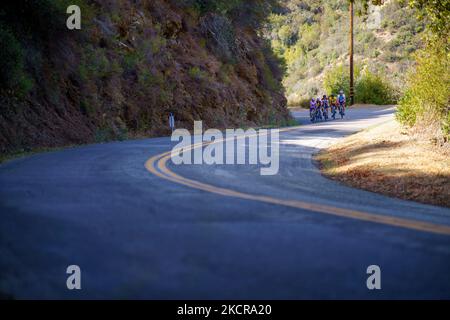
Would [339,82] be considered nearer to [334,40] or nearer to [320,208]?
[334,40]

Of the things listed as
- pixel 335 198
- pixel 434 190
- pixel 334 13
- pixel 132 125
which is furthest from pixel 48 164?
pixel 334 13

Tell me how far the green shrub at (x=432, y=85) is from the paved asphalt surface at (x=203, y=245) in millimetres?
8234

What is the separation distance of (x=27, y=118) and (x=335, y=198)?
43.9 feet

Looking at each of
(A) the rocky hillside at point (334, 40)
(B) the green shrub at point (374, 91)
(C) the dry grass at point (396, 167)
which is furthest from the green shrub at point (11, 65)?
(A) the rocky hillside at point (334, 40)

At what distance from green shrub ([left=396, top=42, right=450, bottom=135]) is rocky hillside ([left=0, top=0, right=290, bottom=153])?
11154mm

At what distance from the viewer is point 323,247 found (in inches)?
198

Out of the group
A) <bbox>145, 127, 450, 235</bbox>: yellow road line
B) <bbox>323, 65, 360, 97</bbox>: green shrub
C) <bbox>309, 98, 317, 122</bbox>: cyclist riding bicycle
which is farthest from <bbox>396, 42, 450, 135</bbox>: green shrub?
<bbox>323, 65, 360, 97</bbox>: green shrub

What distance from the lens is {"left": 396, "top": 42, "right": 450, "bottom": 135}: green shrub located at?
16.0 m

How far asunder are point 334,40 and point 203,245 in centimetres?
8221

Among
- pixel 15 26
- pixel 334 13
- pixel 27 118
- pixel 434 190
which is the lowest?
pixel 434 190

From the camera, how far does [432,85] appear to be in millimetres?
16266

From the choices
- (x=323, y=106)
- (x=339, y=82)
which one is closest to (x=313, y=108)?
(x=323, y=106)

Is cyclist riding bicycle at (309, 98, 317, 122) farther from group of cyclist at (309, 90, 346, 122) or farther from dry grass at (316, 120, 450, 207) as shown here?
dry grass at (316, 120, 450, 207)
